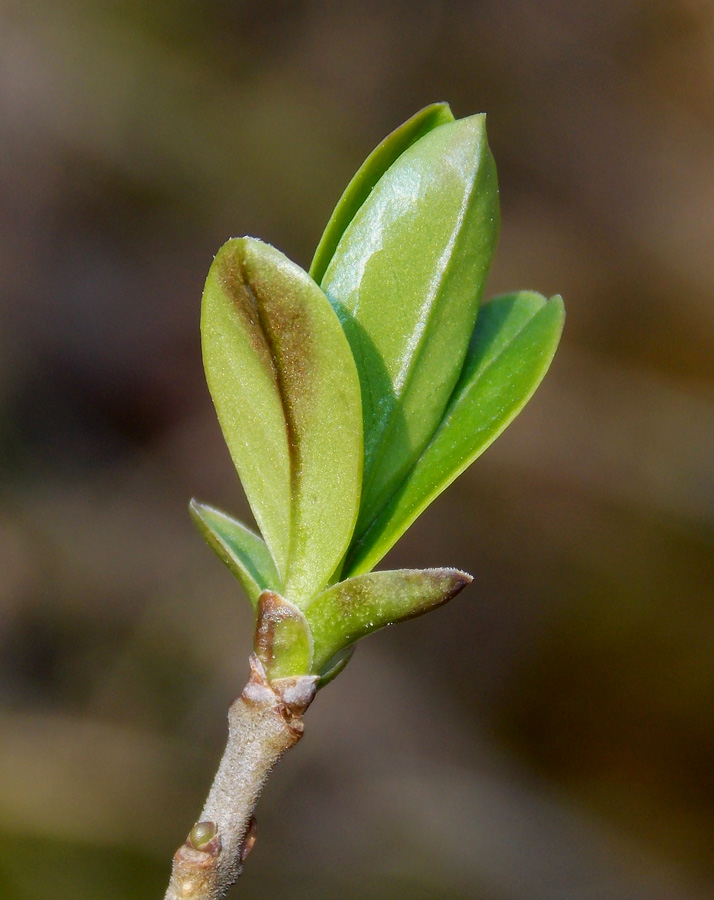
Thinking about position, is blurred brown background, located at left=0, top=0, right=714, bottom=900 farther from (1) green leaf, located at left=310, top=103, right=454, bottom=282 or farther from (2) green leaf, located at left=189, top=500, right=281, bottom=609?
(1) green leaf, located at left=310, top=103, right=454, bottom=282

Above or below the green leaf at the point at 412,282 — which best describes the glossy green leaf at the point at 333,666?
below

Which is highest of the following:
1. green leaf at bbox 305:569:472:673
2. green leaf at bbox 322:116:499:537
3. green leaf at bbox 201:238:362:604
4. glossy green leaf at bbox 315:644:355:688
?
green leaf at bbox 322:116:499:537

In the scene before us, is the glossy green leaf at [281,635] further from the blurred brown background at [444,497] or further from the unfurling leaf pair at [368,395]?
the blurred brown background at [444,497]

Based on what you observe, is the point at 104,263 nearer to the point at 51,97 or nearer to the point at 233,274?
the point at 51,97

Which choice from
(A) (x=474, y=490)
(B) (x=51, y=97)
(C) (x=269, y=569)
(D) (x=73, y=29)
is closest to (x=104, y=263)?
(B) (x=51, y=97)

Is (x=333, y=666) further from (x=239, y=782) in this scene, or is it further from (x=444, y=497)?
(x=444, y=497)

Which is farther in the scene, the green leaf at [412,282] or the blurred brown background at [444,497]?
the blurred brown background at [444,497]

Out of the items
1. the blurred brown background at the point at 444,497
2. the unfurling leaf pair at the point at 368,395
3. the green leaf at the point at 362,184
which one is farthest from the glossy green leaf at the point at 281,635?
the blurred brown background at the point at 444,497

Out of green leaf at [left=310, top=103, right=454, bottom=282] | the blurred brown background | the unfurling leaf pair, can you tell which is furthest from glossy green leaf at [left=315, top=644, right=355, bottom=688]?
the blurred brown background
